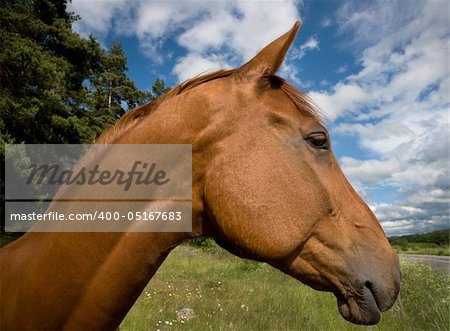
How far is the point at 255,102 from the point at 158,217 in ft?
3.01

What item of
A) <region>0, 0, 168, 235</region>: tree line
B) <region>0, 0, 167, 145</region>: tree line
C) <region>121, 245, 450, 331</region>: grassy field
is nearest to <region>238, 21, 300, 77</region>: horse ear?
<region>121, 245, 450, 331</region>: grassy field

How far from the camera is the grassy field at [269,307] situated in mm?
6391

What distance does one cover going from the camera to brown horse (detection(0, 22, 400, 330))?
196 cm

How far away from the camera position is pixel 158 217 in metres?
2.06

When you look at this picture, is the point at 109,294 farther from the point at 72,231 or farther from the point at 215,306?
the point at 215,306

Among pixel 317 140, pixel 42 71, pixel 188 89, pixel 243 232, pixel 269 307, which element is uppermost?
pixel 42 71

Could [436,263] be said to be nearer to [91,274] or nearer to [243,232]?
[243,232]

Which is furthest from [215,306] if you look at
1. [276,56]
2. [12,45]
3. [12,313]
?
[12,45]

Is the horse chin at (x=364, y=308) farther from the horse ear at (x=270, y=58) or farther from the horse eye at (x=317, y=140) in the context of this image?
the horse ear at (x=270, y=58)

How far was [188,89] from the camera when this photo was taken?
233 cm

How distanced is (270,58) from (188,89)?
1.86 feet

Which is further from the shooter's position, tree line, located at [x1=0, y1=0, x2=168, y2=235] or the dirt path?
the dirt path

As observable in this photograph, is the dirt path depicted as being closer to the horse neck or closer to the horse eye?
the horse eye

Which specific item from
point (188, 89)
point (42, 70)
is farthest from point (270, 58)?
point (42, 70)
